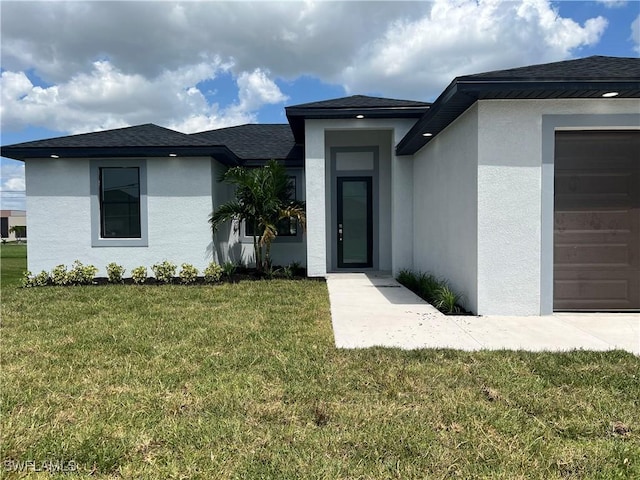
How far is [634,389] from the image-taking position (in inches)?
131

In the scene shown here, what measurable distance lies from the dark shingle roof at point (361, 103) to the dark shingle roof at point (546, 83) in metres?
3.67

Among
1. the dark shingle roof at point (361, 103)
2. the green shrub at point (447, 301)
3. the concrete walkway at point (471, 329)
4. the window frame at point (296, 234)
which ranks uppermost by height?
the dark shingle roof at point (361, 103)

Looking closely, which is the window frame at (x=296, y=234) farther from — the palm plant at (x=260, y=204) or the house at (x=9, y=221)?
the house at (x=9, y=221)

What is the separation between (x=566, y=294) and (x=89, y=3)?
1095cm

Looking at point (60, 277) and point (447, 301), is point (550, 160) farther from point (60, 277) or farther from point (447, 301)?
point (60, 277)

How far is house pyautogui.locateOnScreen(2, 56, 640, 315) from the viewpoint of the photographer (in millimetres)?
6039

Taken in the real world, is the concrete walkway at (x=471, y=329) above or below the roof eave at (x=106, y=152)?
below

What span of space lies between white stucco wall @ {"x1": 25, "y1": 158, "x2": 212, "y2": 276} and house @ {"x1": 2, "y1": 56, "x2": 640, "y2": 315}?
4 cm

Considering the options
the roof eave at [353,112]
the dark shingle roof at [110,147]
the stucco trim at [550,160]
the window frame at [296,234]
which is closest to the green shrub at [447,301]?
the stucco trim at [550,160]

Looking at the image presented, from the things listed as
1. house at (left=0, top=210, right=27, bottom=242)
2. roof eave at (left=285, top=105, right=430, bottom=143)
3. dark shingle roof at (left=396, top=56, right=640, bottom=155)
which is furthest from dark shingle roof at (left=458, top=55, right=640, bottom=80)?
house at (left=0, top=210, right=27, bottom=242)

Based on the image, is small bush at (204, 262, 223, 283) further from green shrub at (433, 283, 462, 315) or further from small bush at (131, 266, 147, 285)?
green shrub at (433, 283, 462, 315)

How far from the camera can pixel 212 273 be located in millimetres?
10016

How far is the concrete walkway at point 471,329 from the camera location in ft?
15.4

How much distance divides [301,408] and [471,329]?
3.26 meters
